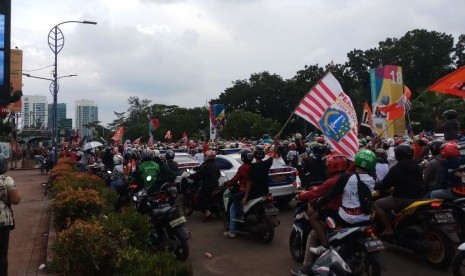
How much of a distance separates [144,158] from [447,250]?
5.06 m

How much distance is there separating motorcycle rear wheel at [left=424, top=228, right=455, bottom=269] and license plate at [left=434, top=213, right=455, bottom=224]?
0.52ft

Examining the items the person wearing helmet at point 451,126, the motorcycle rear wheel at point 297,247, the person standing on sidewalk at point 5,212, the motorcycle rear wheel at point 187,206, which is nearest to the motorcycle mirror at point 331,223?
the motorcycle rear wheel at point 297,247

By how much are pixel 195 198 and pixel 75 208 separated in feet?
11.8

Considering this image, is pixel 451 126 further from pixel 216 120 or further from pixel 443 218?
pixel 216 120

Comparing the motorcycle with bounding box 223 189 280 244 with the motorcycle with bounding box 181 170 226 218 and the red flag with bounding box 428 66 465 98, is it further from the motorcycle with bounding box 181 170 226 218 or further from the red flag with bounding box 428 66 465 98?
the red flag with bounding box 428 66 465 98

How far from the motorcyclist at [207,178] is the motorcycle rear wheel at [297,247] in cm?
354

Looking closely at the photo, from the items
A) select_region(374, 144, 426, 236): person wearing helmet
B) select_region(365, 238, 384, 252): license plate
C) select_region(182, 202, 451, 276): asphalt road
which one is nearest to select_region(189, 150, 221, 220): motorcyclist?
select_region(182, 202, 451, 276): asphalt road

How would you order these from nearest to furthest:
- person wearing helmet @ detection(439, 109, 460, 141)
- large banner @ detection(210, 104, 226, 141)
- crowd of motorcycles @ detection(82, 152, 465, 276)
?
1. crowd of motorcycles @ detection(82, 152, 465, 276)
2. person wearing helmet @ detection(439, 109, 460, 141)
3. large banner @ detection(210, 104, 226, 141)

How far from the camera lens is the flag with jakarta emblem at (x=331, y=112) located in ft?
26.5

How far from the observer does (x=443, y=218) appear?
6.15 meters

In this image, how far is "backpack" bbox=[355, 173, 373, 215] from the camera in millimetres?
5246

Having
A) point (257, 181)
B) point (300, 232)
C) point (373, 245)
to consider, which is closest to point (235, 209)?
point (257, 181)

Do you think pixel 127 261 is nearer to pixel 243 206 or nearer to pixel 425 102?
pixel 243 206

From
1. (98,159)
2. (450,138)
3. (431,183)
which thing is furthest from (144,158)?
(98,159)
